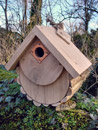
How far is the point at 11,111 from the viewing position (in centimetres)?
207

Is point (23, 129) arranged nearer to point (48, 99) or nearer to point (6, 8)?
point (48, 99)

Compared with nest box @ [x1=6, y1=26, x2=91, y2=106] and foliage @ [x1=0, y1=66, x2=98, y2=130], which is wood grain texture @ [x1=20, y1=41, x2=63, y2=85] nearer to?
nest box @ [x1=6, y1=26, x2=91, y2=106]

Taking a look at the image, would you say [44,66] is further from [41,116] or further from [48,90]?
[41,116]

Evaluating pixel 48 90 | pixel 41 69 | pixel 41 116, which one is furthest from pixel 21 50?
pixel 41 116

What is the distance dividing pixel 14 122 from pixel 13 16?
22.1ft

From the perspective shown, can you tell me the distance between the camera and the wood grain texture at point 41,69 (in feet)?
5.12

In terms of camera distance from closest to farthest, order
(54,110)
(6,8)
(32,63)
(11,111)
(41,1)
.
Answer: (32,63) → (54,110) → (11,111) → (41,1) → (6,8)

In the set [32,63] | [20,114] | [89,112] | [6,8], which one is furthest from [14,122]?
[6,8]

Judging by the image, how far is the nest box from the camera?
1480mm

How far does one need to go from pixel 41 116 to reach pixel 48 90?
0.47 metres

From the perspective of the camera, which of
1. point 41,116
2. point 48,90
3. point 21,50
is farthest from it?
point 41,116

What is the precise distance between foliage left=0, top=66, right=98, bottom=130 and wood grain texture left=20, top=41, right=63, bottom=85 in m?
0.57

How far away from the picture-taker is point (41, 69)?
163 centimetres

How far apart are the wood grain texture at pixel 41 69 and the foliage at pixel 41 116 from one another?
573 millimetres
